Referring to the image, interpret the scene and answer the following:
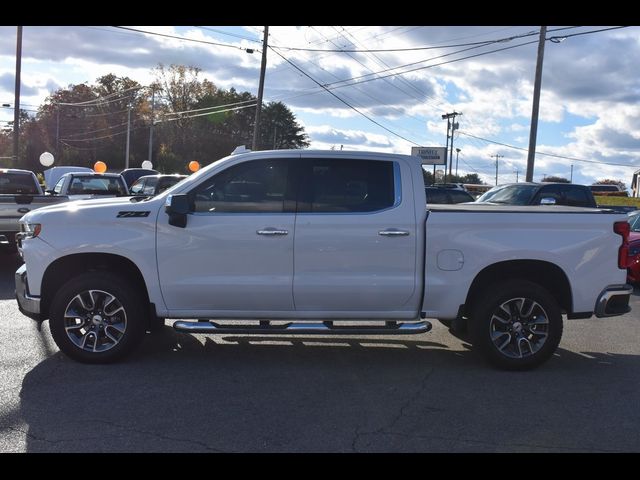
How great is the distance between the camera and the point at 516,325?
6.11 m

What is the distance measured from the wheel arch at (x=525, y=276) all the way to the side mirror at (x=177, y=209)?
2.81 metres

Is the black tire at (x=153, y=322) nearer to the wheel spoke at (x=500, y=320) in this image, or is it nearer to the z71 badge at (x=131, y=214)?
the z71 badge at (x=131, y=214)

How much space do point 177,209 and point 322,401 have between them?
2.15 m

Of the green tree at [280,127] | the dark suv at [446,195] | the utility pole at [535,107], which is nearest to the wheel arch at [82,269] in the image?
the dark suv at [446,195]

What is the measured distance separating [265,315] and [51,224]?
216 cm

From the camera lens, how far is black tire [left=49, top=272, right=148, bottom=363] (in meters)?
5.88

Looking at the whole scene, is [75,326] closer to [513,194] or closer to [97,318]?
[97,318]

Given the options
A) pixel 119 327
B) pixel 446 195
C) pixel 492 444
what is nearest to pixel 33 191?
pixel 119 327

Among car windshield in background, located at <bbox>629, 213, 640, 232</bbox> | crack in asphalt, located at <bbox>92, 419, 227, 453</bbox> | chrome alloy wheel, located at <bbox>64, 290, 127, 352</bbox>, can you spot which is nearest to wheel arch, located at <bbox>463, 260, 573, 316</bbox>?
crack in asphalt, located at <bbox>92, 419, 227, 453</bbox>

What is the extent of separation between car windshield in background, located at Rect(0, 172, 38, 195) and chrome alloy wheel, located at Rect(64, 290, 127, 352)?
7674mm

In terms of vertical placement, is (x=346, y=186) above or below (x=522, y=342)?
above

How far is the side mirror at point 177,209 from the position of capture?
5.77 m

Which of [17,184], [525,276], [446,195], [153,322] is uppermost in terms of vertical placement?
[446,195]

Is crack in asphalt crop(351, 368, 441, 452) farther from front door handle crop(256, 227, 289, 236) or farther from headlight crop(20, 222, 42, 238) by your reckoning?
headlight crop(20, 222, 42, 238)
